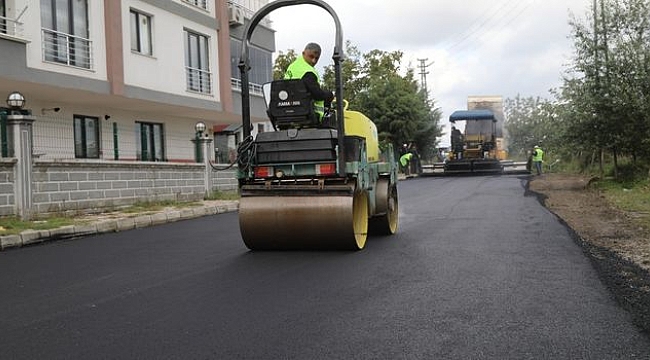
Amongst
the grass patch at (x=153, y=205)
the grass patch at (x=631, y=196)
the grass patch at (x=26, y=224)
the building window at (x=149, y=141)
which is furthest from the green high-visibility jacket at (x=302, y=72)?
the building window at (x=149, y=141)

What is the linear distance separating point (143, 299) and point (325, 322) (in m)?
1.86

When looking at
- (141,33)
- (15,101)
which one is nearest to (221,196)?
(141,33)

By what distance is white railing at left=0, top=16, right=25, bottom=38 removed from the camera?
14.7 meters

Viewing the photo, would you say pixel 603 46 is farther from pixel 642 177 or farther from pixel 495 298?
pixel 495 298

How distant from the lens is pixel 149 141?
2153 centimetres

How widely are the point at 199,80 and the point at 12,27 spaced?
319 inches

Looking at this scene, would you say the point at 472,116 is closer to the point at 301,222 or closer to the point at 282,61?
the point at 282,61

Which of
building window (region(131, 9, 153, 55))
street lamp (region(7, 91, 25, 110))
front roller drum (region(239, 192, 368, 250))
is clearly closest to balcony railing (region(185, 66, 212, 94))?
building window (region(131, 9, 153, 55))

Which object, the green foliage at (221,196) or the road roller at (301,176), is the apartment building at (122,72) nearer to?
Answer: the green foliage at (221,196)

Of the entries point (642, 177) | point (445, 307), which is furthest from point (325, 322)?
point (642, 177)

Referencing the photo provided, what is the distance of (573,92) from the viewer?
62.6ft

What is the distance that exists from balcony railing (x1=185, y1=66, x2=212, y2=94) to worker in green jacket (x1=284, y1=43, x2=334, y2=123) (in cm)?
1448

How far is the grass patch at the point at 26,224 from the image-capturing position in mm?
10414

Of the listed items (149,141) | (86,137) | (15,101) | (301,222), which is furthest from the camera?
(149,141)
